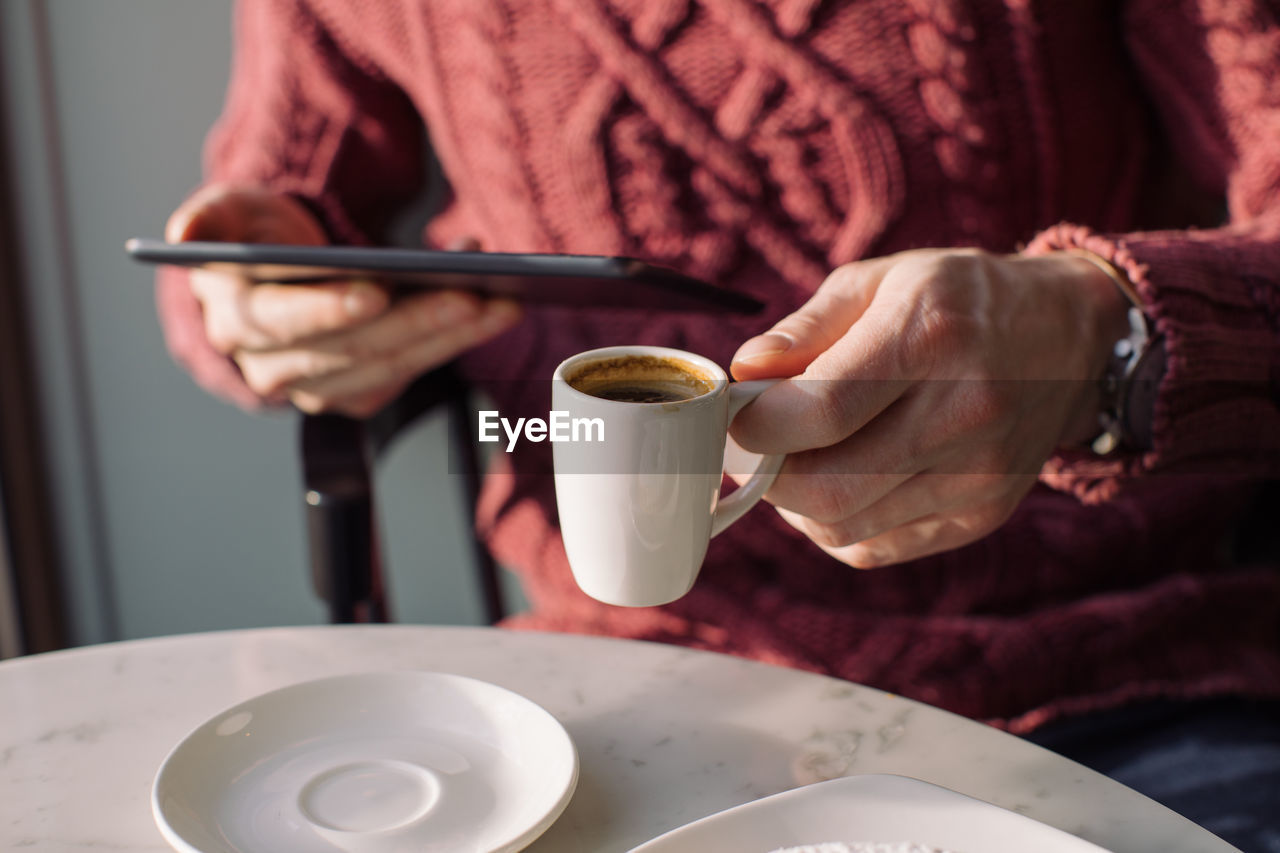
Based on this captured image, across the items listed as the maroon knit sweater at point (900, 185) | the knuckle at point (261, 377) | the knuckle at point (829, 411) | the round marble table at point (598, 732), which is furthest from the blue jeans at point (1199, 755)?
the knuckle at point (261, 377)

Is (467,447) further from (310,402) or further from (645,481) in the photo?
(645,481)

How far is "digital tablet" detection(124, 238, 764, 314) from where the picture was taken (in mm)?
500

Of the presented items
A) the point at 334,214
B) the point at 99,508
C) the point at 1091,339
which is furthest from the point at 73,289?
the point at 1091,339

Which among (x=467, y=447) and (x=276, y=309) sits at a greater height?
(x=276, y=309)

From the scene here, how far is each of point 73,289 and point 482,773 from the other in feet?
3.53

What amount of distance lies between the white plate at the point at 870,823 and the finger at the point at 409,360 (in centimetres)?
40

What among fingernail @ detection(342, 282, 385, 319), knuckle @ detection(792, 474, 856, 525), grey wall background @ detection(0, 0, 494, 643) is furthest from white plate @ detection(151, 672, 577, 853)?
grey wall background @ detection(0, 0, 494, 643)

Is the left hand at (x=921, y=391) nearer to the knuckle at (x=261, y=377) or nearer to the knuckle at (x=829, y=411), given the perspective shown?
the knuckle at (x=829, y=411)

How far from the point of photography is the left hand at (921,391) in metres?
0.47

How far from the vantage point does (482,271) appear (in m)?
0.54

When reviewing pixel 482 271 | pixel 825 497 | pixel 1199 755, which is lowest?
pixel 1199 755

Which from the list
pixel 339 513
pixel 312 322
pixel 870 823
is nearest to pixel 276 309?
pixel 312 322

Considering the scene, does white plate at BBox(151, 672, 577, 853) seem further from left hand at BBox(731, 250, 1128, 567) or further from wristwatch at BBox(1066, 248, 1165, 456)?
wristwatch at BBox(1066, 248, 1165, 456)

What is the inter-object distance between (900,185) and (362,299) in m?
0.38
